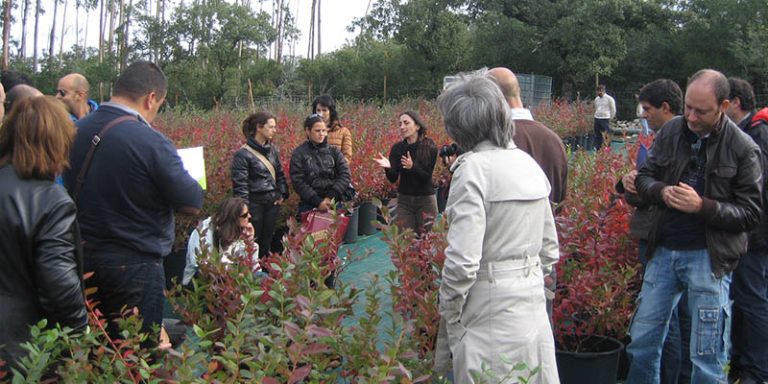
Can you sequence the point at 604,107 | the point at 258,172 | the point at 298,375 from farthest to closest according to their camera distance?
1. the point at 604,107
2. the point at 258,172
3. the point at 298,375

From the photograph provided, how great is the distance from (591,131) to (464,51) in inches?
518

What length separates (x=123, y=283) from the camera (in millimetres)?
2924

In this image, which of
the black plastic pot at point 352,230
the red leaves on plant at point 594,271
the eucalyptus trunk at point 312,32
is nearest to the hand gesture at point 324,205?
Result: the black plastic pot at point 352,230

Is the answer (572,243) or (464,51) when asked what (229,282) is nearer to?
(572,243)

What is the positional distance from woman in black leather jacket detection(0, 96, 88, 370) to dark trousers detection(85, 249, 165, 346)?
1.65ft

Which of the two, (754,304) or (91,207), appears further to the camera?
(754,304)

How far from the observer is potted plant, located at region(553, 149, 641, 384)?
339 cm

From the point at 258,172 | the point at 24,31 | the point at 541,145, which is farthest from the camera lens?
the point at 24,31

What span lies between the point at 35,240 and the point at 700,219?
2.74 metres

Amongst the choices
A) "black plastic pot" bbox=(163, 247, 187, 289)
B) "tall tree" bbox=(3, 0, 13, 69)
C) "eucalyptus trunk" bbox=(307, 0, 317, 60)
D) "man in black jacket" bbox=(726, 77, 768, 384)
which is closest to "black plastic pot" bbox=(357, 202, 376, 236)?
"black plastic pot" bbox=(163, 247, 187, 289)

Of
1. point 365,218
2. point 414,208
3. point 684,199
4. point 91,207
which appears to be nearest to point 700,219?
point 684,199

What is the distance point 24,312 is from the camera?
2330 millimetres

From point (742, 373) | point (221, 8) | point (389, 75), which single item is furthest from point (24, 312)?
point (221, 8)

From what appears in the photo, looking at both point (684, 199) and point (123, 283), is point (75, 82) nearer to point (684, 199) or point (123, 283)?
point (123, 283)
